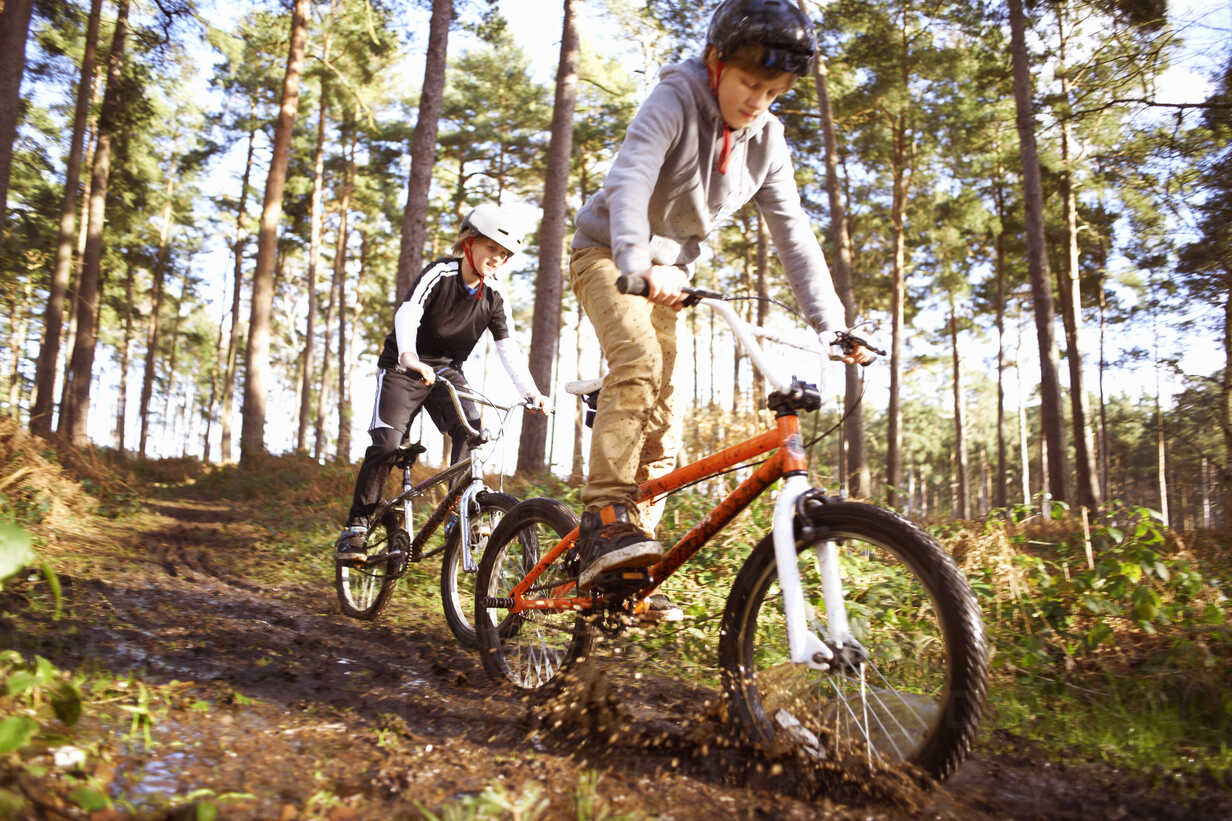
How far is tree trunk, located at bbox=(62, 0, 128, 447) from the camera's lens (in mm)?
15044

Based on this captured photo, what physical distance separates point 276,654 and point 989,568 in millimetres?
3987

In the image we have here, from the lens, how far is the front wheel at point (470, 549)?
4.12 metres

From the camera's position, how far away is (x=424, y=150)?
11.4 m

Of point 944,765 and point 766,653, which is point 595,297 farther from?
point 944,765

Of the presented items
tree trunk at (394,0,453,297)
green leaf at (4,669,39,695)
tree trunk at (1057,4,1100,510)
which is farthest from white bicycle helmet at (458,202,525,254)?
tree trunk at (1057,4,1100,510)

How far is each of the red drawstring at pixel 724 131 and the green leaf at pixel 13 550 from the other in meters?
2.58

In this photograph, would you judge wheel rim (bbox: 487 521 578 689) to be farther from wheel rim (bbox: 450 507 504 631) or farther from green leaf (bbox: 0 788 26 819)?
green leaf (bbox: 0 788 26 819)

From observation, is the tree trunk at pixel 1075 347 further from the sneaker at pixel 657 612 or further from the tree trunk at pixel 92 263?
the tree trunk at pixel 92 263

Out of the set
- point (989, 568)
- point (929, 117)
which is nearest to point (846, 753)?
point (989, 568)

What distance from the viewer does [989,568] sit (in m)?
4.46

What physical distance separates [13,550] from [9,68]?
914cm

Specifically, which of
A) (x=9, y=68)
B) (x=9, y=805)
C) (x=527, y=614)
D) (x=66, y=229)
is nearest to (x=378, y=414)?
(x=527, y=614)

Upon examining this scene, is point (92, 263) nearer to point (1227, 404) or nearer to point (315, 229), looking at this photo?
point (315, 229)

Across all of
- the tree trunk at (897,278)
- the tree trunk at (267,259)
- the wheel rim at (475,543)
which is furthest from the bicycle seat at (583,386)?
the tree trunk at (897,278)
